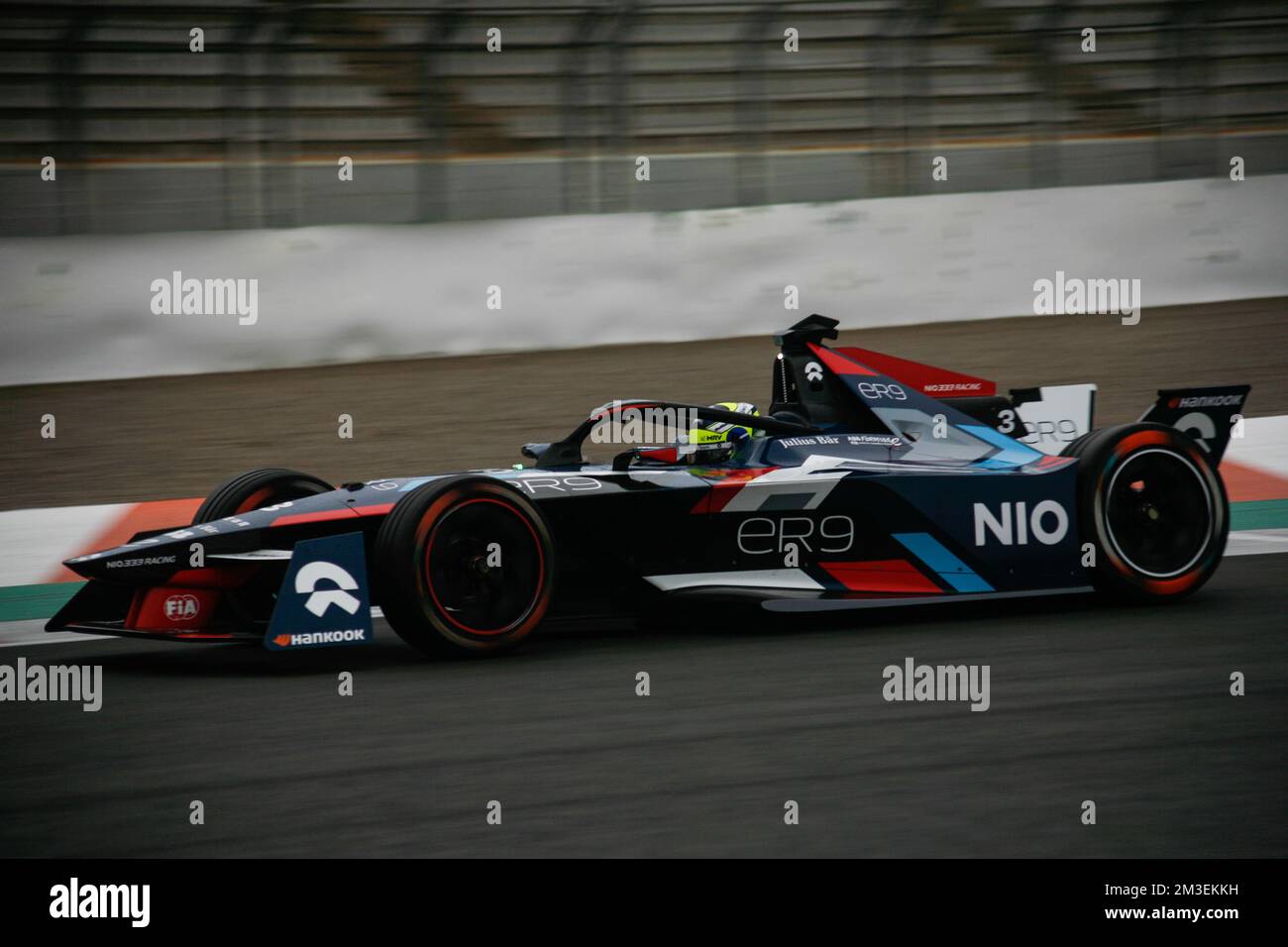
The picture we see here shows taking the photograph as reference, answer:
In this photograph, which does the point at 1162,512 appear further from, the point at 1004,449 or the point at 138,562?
the point at 138,562

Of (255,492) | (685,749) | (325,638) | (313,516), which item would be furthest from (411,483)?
(685,749)

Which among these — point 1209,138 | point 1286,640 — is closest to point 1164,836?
point 1286,640

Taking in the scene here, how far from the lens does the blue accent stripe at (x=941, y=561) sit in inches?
258

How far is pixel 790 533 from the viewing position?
6.49 meters

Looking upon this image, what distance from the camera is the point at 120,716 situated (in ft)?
17.7

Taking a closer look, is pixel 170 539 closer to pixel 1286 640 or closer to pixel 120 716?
pixel 120 716

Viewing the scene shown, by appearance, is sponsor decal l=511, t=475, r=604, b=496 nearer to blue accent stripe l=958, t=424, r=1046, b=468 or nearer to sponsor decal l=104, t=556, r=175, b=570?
sponsor decal l=104, t=556, r=175, b=570

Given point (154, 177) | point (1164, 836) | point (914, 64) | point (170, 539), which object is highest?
point (914, 64)

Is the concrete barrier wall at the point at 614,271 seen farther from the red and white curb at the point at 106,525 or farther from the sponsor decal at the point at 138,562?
the sponsor decal at the point at 138,562

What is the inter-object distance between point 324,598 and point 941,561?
8.32ft

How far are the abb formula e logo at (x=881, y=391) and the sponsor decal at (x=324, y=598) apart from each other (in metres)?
2.48

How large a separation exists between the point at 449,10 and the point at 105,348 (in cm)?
458

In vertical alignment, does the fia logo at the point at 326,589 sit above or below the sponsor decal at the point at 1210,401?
below

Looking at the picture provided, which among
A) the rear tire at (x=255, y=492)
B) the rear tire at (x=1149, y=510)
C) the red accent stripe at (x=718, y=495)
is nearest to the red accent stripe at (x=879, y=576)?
the red accent stripe at (x=718, y=495)
